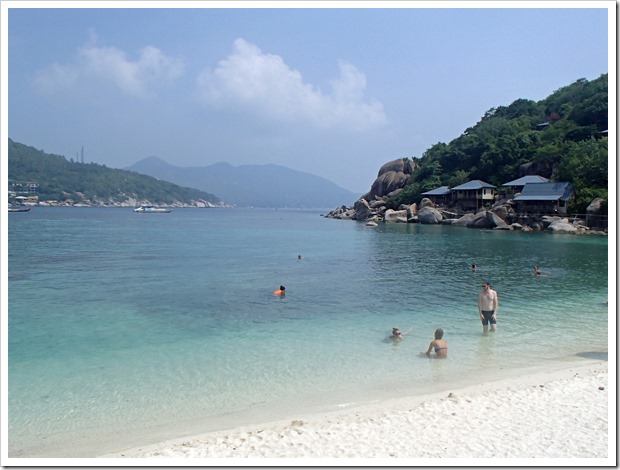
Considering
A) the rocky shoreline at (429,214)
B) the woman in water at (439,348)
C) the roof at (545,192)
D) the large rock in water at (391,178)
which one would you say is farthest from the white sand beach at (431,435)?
the large rock in water at (391,178)

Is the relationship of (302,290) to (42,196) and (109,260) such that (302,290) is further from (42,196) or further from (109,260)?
(42,196)

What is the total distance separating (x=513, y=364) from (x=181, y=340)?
24.5ft

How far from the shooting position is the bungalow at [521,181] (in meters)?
55.9

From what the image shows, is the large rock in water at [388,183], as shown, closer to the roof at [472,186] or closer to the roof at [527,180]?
the roof at [472,186]

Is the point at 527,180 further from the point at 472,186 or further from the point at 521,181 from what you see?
the point at 472,186

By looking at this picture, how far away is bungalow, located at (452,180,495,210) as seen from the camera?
62000 mm

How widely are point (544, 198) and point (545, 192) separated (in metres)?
1.48

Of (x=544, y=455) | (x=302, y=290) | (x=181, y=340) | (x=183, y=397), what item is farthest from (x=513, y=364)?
(x=302, y=290)

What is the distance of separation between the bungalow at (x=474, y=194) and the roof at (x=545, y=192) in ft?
22.4

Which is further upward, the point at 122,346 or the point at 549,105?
the point at 549,105

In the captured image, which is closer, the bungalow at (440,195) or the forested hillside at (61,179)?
the bungalow at (440,195)

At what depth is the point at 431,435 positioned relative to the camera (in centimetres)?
613

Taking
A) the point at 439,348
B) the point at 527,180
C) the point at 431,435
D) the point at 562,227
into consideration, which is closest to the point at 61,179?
the point at 527,180

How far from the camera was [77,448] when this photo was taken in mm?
6414
